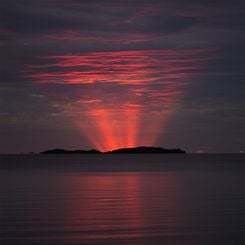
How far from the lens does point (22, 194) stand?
3522 cm

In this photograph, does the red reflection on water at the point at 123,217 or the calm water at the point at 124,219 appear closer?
the calm water at the point at 124,219

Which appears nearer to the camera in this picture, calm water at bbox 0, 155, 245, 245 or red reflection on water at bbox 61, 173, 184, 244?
calm water at bbox 0, 155, 245, 245

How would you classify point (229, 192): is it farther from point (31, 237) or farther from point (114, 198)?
point (31, 237)

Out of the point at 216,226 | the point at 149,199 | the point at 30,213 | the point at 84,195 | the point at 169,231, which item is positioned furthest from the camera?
the point at 84,195

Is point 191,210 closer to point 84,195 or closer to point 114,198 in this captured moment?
point 114,198

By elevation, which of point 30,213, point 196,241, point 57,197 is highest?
point 57,197

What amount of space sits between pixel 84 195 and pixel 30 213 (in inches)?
395

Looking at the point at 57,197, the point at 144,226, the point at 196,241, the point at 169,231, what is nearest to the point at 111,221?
the point at 144,226

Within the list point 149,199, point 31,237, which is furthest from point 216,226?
point 149,199

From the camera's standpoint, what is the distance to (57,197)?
110 feet

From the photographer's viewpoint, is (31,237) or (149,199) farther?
(149,199)

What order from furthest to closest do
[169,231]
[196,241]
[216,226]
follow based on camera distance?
[216,226] < [169,231] < [196,241]

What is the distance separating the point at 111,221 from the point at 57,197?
481 inches

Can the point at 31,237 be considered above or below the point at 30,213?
below
